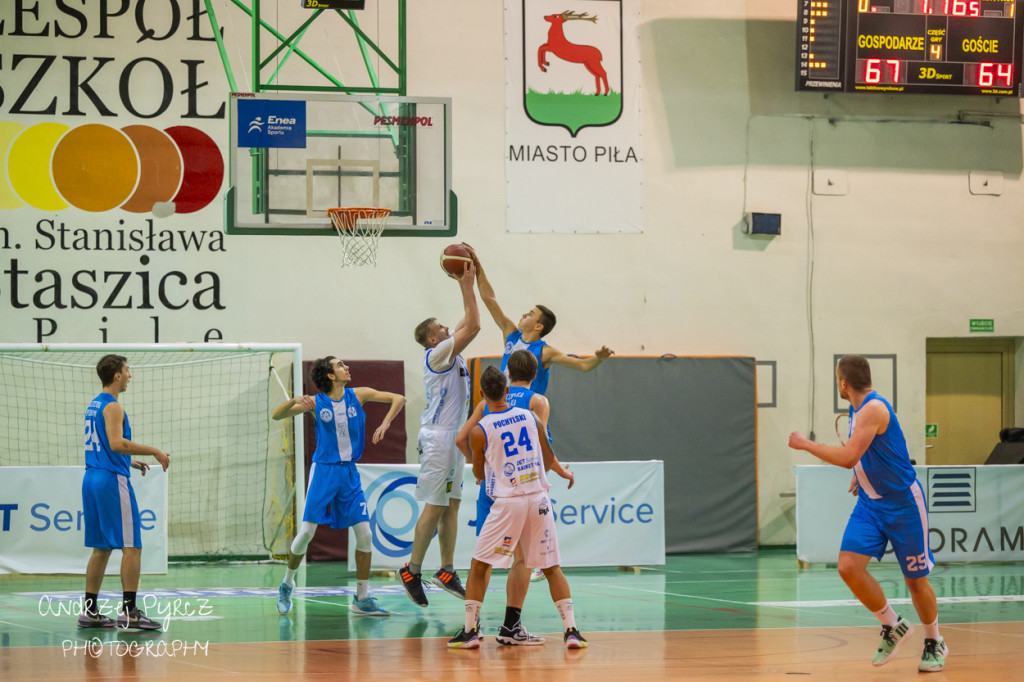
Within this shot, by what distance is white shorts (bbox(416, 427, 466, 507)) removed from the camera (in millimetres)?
8914

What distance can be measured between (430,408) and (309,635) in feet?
6.59

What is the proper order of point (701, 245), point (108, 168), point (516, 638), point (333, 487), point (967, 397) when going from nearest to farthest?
point (516, 638), point (333, 487), point (108, 168), point (701, 245), point (967, 397)

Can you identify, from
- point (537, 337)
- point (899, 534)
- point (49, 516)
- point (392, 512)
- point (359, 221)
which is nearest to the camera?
point (899, 534)

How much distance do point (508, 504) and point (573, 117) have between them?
8579 mm

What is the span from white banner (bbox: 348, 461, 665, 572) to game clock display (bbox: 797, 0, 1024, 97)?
5695 mm

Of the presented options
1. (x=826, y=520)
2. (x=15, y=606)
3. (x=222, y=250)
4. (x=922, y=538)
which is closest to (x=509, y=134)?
(x=222, y=250)

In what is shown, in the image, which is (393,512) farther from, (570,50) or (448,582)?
(570,50)

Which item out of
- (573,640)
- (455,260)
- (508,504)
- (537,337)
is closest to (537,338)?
(537,337)

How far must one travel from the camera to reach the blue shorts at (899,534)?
6820mm

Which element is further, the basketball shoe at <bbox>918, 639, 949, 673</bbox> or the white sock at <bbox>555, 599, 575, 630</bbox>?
the white sock at <bbox>555, 599, 575, 630</bbox>

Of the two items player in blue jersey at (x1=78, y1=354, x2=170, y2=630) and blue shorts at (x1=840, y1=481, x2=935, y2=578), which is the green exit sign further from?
player in blue jersey at (x1=78, y1=354, x2=170, y2=630)

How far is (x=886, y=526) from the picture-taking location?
687cm

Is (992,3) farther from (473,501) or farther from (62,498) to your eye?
(62,498)

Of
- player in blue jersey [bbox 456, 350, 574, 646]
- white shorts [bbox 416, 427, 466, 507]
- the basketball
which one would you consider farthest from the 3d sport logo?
the basketball
